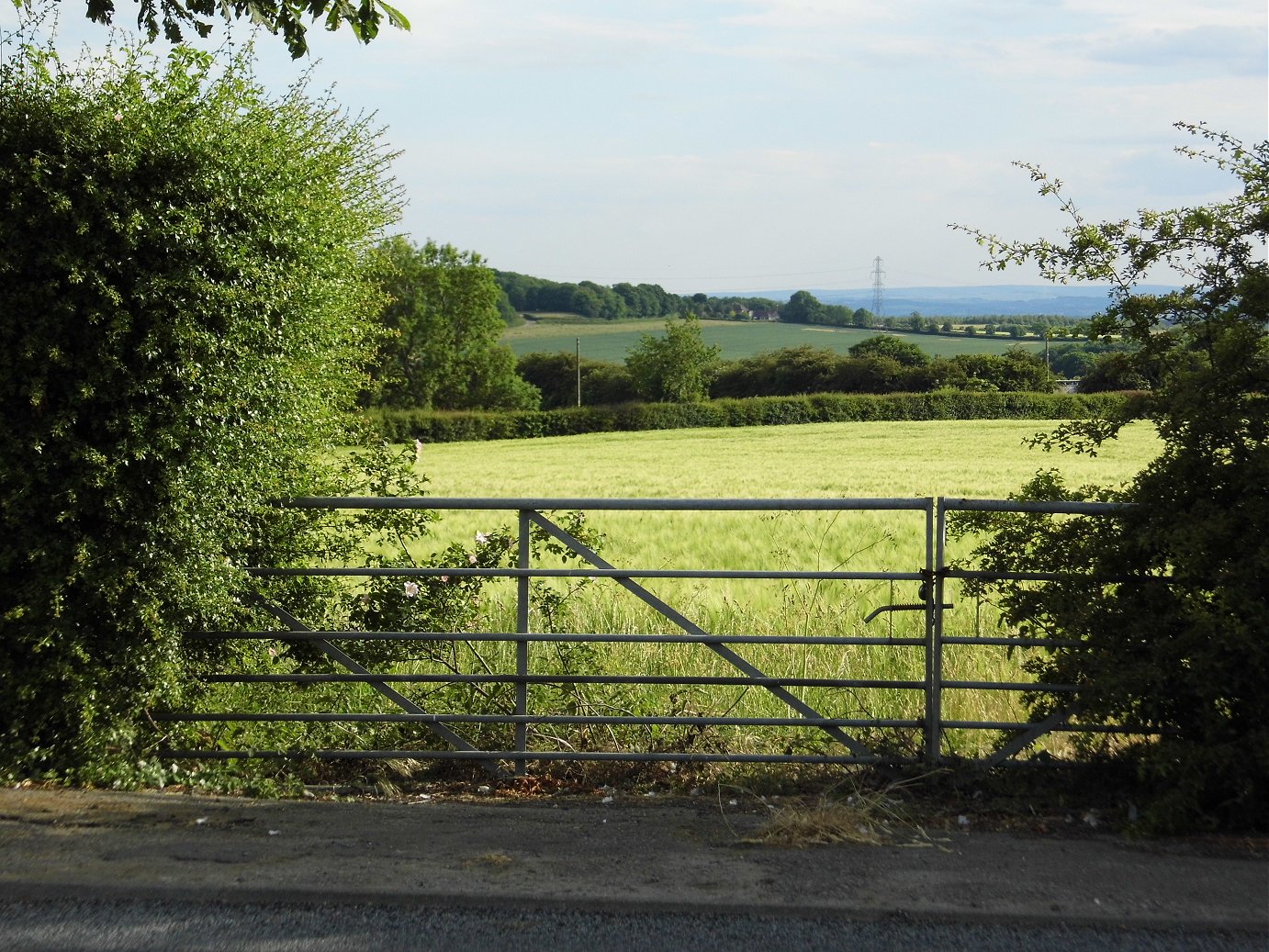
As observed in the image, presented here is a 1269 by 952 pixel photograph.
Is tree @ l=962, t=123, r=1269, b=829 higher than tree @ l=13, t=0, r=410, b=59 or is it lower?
lower

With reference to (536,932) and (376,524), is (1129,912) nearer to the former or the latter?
(536,932)

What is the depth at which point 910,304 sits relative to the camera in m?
140

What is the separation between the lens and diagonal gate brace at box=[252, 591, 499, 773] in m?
6.25

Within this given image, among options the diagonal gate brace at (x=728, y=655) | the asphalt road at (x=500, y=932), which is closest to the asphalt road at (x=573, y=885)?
the asphalt road at (x=500, y=932)

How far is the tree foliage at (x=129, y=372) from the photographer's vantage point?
17.4 ft

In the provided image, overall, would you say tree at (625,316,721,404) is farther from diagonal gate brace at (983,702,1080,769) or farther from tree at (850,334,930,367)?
diagonal gate brace at (983,702,1080,769)

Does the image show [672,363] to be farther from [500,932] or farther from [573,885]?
[500,932]

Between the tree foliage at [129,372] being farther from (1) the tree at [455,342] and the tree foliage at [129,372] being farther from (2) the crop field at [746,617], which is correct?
(1) the tree at [455,342]

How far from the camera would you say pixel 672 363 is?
8600 centimetres

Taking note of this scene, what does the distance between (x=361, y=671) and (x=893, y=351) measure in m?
64.0

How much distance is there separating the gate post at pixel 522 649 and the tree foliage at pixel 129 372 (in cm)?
121

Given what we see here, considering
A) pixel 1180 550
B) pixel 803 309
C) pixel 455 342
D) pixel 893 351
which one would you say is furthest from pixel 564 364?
pixel 1180 550

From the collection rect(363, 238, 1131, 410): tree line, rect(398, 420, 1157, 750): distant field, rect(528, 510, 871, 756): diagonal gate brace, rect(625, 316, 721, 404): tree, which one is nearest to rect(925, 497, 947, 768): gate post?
rect(528, 510, 871, 756): diagonal gate brace

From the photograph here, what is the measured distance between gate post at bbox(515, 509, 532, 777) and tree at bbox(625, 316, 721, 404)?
77.0 metres
